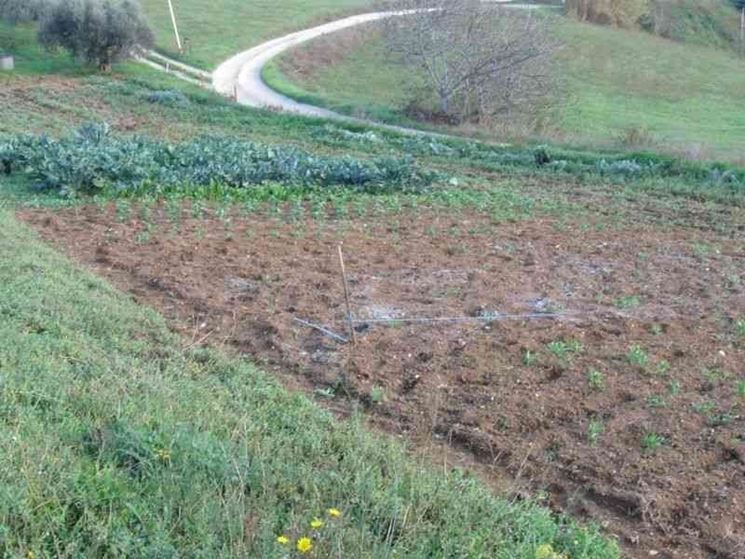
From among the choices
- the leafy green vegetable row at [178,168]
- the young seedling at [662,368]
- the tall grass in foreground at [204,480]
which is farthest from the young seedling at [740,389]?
the leafy green vegetable row at [178,168]

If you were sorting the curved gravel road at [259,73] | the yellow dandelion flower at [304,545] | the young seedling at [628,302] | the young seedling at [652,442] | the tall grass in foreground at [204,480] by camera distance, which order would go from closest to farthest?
the yellow dandelion flower at [304,545]
the tall grass in foreground at [204,480]
the young seedling at [652,442]
the young seedling at [628,302]
the curved gravel road at [259,73]

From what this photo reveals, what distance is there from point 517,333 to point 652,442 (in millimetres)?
2371

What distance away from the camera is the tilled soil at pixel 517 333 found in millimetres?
6500

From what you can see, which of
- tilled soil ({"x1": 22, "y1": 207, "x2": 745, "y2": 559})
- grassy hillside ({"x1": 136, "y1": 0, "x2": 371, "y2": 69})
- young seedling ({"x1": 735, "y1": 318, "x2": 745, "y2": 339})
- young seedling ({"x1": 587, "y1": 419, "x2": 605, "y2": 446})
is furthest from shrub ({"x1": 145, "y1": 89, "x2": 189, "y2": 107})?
young seedling ({"x1": 587, "y1": 419, "x2": 605, "y2": 446})

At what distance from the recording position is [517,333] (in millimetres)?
9094

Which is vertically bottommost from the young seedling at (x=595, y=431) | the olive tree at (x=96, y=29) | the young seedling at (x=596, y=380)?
the olive tree at (x=96, y=29)

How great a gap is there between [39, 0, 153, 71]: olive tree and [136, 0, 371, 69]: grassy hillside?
155 inches

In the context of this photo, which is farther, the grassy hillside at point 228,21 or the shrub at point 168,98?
the grassy hillside at point 228,21

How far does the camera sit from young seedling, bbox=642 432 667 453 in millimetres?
6844

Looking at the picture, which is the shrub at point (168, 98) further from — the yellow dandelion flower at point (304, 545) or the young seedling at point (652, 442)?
the yellow dandelion flower at point (304, 545)

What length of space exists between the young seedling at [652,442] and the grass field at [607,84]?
2372 centimetres

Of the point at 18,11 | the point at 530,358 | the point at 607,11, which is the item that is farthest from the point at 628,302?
the point at 607,11

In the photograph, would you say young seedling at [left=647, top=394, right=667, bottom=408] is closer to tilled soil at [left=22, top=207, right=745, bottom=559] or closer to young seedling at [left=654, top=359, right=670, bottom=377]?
tilled soil at [left=22, top=207, right=745, bottom=559]

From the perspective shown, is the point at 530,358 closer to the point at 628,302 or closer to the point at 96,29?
the point at 628,302
